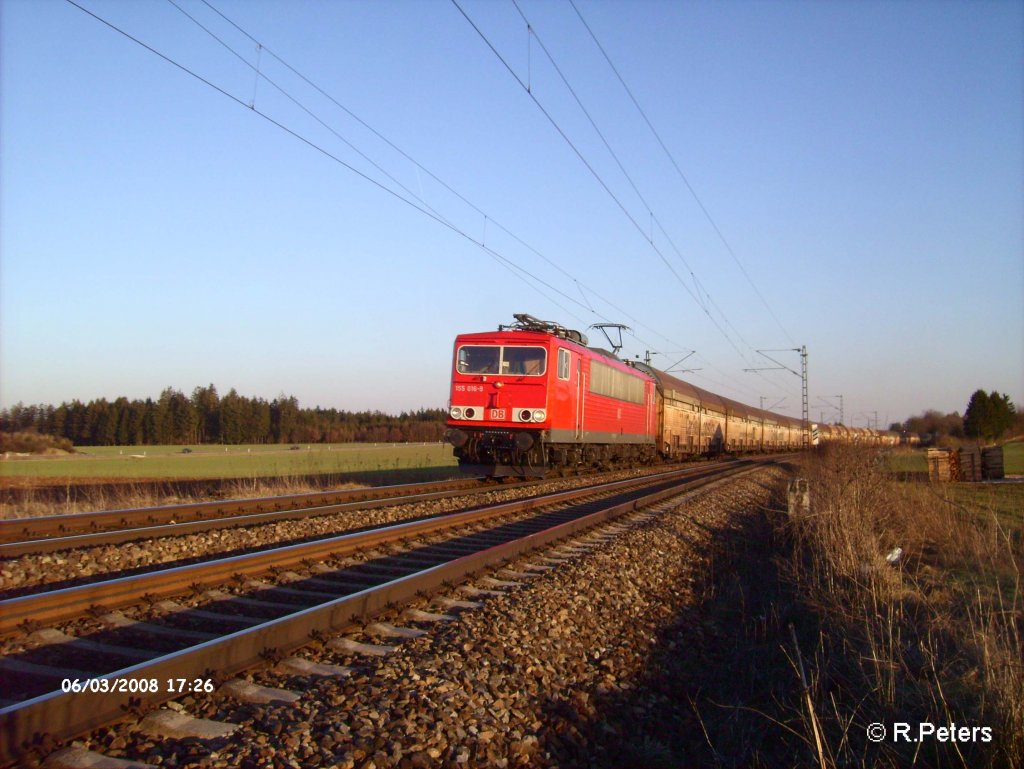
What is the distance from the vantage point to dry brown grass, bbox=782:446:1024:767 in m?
4.22

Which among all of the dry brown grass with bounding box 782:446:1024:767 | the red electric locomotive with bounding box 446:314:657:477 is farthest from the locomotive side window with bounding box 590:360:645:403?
the dry brown grass with bounding box 782:446:1024:767

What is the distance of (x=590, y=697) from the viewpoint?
443cm

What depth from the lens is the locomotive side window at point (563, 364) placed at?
56.5ft

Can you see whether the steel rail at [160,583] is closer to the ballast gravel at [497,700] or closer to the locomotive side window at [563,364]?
the ballast gravel at [497,700]

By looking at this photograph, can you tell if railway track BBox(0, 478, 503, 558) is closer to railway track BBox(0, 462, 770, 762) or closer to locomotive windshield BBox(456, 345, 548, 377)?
railway track BBox(0, 462, 770, 762)

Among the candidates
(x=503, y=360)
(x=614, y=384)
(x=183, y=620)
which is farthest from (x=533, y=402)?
(x=183, y=620)

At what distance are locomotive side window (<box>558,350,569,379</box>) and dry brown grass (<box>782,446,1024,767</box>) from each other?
604 cm

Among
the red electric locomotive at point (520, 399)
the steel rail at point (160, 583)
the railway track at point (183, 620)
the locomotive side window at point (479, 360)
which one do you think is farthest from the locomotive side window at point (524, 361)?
the railway track at point (183, 620)

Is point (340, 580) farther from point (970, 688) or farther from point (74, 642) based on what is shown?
point (970, 688)

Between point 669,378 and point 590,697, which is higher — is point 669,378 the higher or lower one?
the higher one

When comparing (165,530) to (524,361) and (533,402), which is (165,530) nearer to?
(533,402)

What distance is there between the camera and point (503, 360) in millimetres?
17312

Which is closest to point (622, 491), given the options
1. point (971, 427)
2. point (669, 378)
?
point (669, 378)

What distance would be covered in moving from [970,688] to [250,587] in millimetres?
5470
